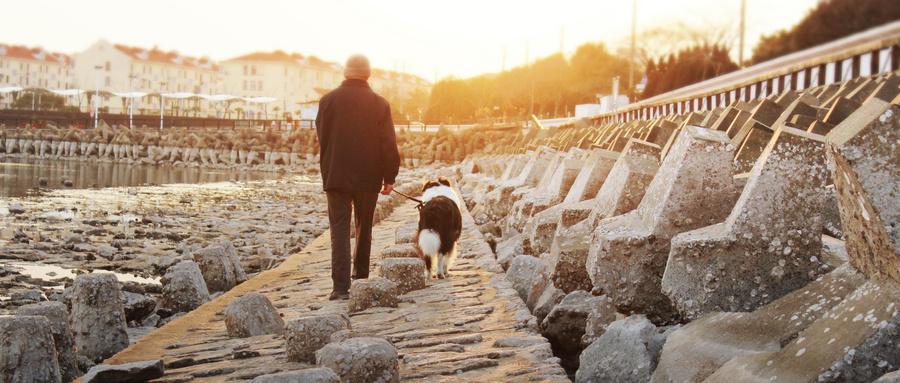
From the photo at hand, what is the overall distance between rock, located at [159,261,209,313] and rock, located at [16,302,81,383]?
6.95 feet

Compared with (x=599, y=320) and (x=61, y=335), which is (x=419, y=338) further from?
(x=61, y=335)

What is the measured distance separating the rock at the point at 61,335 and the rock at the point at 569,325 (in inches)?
113

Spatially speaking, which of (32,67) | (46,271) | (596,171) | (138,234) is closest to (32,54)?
(32,67)

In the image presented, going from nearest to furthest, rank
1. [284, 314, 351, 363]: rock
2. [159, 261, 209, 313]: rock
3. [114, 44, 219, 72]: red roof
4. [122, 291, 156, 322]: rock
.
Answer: [284, 314, 351, 363]: rock → [122, 291, 156, 322]: rock → [159, 261, 209, 313]: rock → [114, 44, 219, 72]: red roof

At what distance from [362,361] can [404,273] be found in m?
2.98

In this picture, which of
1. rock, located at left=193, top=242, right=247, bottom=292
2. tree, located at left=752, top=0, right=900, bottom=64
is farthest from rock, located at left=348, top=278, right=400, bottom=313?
tree, located at left=752, top=0, right=900, bottom=64

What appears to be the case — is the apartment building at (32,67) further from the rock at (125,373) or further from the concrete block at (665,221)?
the concrete block at (665,221)

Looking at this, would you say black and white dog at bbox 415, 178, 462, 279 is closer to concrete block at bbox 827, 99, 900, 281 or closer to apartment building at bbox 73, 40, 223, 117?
concrete block at bbox 827, 99, 900, 281

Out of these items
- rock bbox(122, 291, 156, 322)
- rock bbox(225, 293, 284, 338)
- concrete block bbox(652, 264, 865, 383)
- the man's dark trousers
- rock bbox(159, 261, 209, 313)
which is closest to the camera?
concrete block bbox(652, 264, 865, 383)

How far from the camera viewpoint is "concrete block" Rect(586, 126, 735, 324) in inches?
148

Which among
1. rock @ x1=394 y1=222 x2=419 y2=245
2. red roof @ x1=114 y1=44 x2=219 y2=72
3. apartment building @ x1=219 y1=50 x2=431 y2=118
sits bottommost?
rock @ x1=394 y1=222 x2=419 y2=245

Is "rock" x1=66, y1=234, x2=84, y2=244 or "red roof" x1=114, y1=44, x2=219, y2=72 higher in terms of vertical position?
"red roof" x1=114, y1=44, x2=219, y2=72

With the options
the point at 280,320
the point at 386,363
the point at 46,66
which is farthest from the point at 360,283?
the point at 46,66

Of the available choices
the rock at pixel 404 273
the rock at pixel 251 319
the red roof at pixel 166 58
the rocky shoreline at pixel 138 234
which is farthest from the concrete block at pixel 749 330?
the red roof at pixel 166 58
